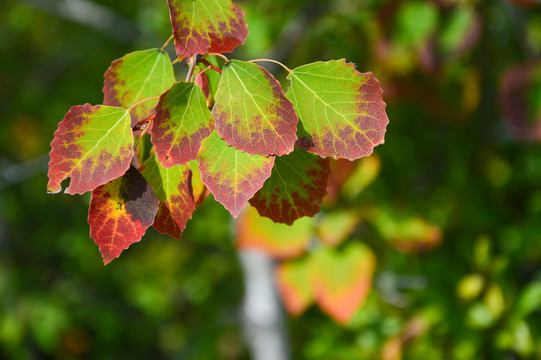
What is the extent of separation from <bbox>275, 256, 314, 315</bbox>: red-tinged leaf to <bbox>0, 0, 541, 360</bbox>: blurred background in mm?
122

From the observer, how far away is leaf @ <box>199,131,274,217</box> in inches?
15.5

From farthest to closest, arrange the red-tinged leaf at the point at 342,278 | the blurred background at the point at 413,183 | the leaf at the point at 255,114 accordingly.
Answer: the blurred background at the point at 413,183 → the red-tinged leaf at the point at 342,278 → the leaf at the point at 255,114

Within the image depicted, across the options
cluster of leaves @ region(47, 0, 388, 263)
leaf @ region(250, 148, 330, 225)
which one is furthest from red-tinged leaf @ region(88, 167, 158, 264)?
leaf @ region(250, 148, 330, 225)

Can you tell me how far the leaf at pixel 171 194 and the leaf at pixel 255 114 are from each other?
69mm

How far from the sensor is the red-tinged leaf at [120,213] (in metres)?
0.41

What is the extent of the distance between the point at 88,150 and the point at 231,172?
0.11 m

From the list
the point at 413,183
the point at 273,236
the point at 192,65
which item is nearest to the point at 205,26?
the point at 192,65

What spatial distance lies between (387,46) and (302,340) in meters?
1.38

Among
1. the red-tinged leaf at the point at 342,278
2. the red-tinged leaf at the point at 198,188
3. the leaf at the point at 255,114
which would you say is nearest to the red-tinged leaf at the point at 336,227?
the red-tinged leaf at the point at 342,278

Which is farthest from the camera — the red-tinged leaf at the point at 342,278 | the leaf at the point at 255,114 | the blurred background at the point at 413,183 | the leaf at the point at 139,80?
the blurred background at the point at 413,183

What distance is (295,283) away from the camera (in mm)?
1132

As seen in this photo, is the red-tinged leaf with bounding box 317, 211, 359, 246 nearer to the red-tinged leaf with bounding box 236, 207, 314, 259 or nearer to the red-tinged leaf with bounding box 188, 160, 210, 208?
the red-tinged leaf with bounding box 236, 207, 314, 259

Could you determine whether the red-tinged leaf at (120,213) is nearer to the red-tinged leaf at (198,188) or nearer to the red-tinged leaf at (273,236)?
the red-tinged leaf at (198,188)

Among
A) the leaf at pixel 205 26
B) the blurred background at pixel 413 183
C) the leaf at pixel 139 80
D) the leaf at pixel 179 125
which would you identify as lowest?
the blurred background at pixel 413 183
